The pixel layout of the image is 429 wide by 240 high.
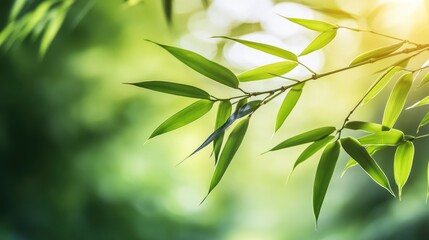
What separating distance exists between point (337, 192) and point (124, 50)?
1209 millimetres

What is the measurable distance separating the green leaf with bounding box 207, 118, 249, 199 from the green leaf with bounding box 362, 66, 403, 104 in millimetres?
117

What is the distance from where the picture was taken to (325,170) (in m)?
0.53

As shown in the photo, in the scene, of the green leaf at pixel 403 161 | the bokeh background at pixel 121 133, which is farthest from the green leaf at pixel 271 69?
the bokeh background at pixel 121 133

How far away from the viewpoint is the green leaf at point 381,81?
501 mm

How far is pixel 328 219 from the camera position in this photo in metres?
2.46

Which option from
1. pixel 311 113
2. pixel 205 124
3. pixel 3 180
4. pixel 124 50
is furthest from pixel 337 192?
pixel 3 180

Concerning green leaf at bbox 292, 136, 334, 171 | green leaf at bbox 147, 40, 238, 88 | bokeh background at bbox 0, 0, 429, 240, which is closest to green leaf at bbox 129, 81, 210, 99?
green leaf at bbox 147, 40, 238, 88

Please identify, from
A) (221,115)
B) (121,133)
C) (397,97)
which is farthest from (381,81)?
(121,133)

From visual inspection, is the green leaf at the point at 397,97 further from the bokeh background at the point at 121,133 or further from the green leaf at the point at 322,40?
the bokeh background at the point at 121,133

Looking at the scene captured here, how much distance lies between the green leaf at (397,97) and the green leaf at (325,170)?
6 centimetres

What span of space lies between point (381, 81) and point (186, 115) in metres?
0.19

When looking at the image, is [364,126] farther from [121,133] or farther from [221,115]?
[121,133]

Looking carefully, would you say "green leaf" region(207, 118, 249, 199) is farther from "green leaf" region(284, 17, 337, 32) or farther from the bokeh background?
the bokeh background

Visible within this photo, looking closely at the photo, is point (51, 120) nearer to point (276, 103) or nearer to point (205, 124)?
point (205, 124)
